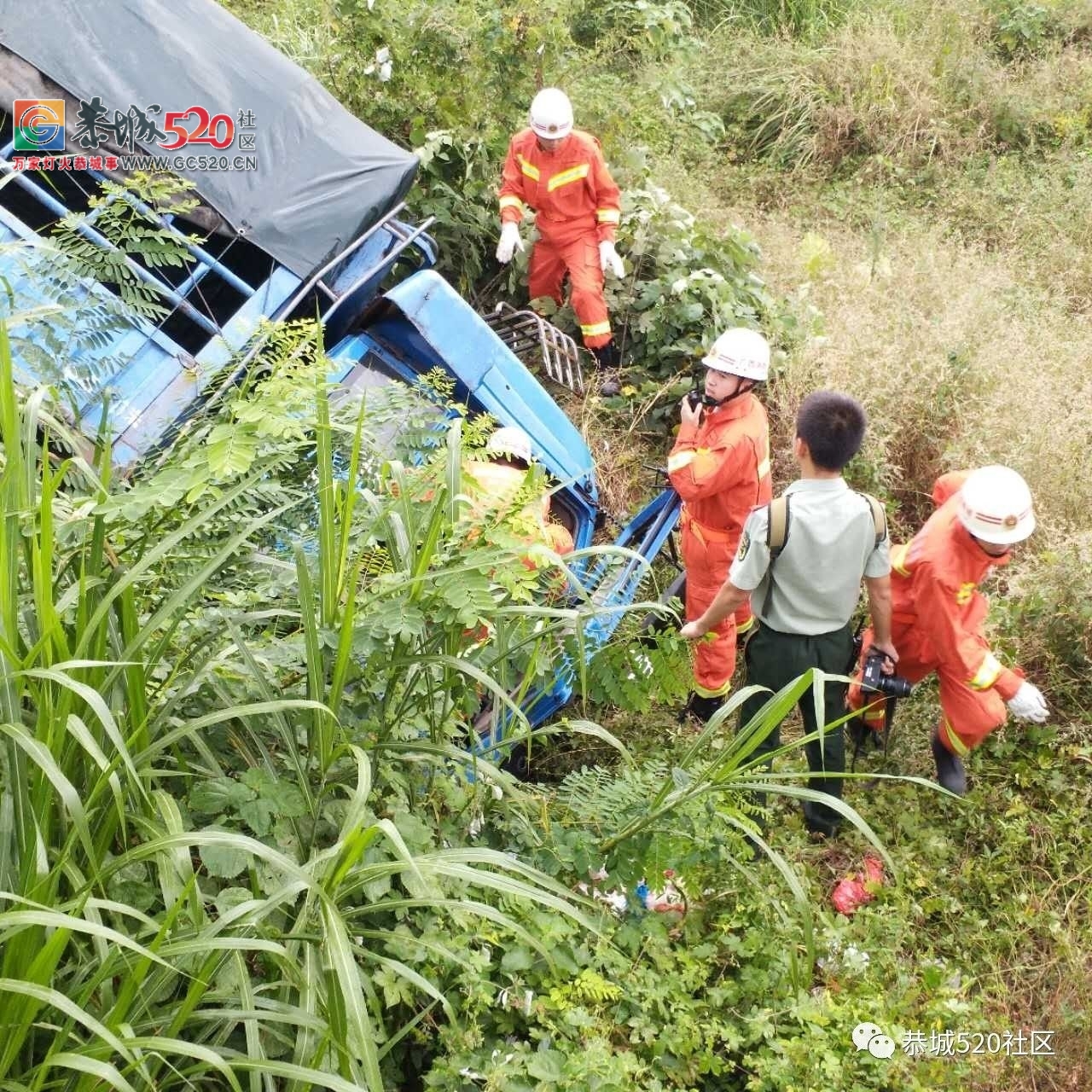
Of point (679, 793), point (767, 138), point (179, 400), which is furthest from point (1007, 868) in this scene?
point (767, 138)

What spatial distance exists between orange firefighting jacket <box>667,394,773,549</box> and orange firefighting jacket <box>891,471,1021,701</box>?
0.71m

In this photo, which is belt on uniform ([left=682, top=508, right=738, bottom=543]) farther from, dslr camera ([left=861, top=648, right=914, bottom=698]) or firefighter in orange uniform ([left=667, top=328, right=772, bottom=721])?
dslr camera ([left=861, top=648, right=914, bottom=698])

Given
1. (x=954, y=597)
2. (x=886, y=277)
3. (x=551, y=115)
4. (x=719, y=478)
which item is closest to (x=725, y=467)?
(x=719, y=478)

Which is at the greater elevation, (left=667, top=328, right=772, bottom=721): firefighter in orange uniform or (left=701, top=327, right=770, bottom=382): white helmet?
(left=701, top=327, right=770, bottom=382): white helmet

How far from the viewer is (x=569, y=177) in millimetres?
6121

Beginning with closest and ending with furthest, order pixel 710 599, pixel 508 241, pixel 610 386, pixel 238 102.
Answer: pixel 238 102 → pixel 710 599 → pixel 610 386 → pixel 508 241

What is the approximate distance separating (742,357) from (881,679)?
1.34 m

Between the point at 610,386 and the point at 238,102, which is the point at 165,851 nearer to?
the point at 238,102

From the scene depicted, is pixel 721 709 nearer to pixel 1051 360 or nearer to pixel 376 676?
pixel 376 676

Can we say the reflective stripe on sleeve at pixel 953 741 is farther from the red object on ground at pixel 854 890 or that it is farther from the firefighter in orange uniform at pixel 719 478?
the firefighter in orange uniform at pixel 719 478

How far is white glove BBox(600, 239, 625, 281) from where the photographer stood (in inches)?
238

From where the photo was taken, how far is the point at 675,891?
3.04m

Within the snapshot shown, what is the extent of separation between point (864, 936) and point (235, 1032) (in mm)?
2122

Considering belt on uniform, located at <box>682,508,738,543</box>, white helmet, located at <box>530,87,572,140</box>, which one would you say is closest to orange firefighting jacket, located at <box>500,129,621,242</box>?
white helmet, located at <box>530,87,572,140</box>
